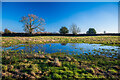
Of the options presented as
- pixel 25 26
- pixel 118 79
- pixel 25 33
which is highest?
pixel 25 26

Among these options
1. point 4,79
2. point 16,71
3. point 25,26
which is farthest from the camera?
point 25,26

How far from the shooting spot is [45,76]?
14.1ft

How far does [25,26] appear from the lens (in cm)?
4066

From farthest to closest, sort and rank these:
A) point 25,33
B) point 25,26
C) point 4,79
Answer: point 25,33, point 25,26, point 4,79

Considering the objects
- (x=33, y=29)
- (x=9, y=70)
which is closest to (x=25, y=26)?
(x=33, y=29)

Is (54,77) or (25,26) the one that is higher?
(25,26)

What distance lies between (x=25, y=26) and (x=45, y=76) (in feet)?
140

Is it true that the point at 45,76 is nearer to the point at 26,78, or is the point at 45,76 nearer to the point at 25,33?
the point at 26,78

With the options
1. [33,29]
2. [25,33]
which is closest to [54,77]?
[33,29]

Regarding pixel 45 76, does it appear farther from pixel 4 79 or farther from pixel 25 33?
pixel 25 33

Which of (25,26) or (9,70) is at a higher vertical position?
(25,26)

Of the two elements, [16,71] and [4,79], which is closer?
[4,79]

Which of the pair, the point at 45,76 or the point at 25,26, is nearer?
the point at 45,76

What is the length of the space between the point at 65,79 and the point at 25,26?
43447 millimetres
